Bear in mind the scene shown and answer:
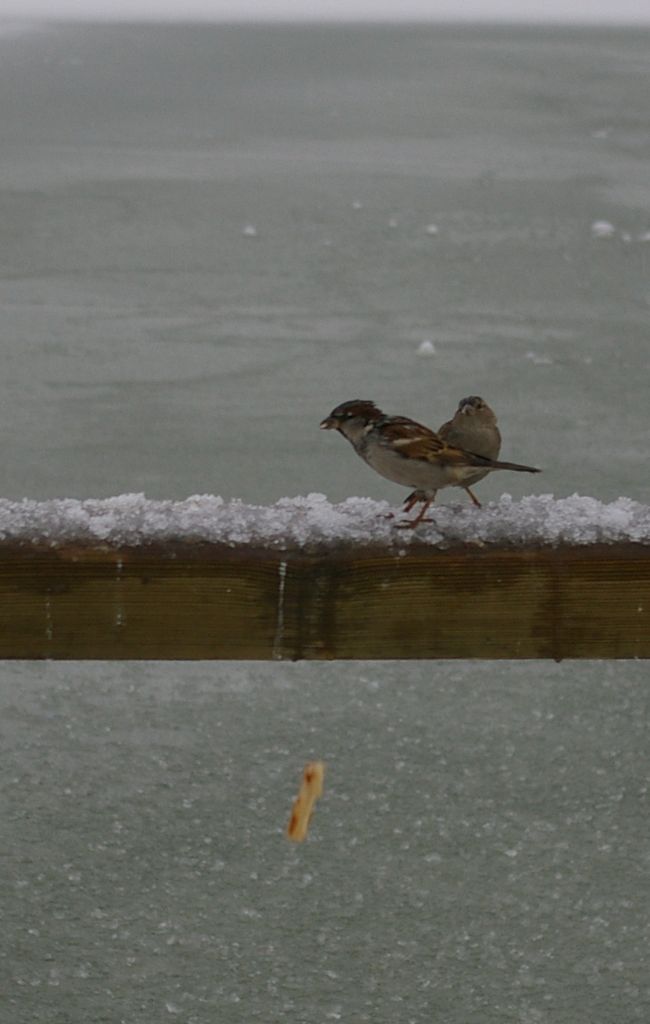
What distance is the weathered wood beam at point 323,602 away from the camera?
1.96 m

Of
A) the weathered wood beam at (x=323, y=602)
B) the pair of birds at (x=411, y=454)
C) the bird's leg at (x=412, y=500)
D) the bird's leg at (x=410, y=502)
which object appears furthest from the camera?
the pair of birds at (x=411, y=454)

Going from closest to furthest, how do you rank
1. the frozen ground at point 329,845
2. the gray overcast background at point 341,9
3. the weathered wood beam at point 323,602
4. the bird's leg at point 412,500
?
1. the weathered wood beam at point 323,602
2. the bird's leg at point 412,500
3. the frozen ground at point 329,845
4. the gray overcast background at point 341,9

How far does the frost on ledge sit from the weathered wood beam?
0.02 m

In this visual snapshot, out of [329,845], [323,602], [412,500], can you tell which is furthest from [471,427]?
[323,602]

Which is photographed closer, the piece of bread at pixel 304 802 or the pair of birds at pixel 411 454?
the piece of bread at pixel 304 802

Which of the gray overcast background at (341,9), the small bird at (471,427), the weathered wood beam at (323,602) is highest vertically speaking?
the gray overcast background at (341,9)

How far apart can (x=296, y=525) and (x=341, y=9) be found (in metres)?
24.8

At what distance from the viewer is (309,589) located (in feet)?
6.48

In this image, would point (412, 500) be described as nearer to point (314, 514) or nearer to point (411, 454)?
point (411, 454)

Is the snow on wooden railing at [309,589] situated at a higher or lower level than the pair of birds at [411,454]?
lower

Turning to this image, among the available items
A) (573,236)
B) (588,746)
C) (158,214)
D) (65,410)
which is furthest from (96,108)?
(588,746)

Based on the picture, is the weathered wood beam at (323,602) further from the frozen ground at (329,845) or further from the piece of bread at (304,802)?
the frozen ground at (329,845)

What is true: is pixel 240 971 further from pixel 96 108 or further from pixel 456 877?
pixel 96 108

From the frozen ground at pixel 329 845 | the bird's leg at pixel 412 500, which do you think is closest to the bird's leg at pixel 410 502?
the bird's leg at pixel 412 500
